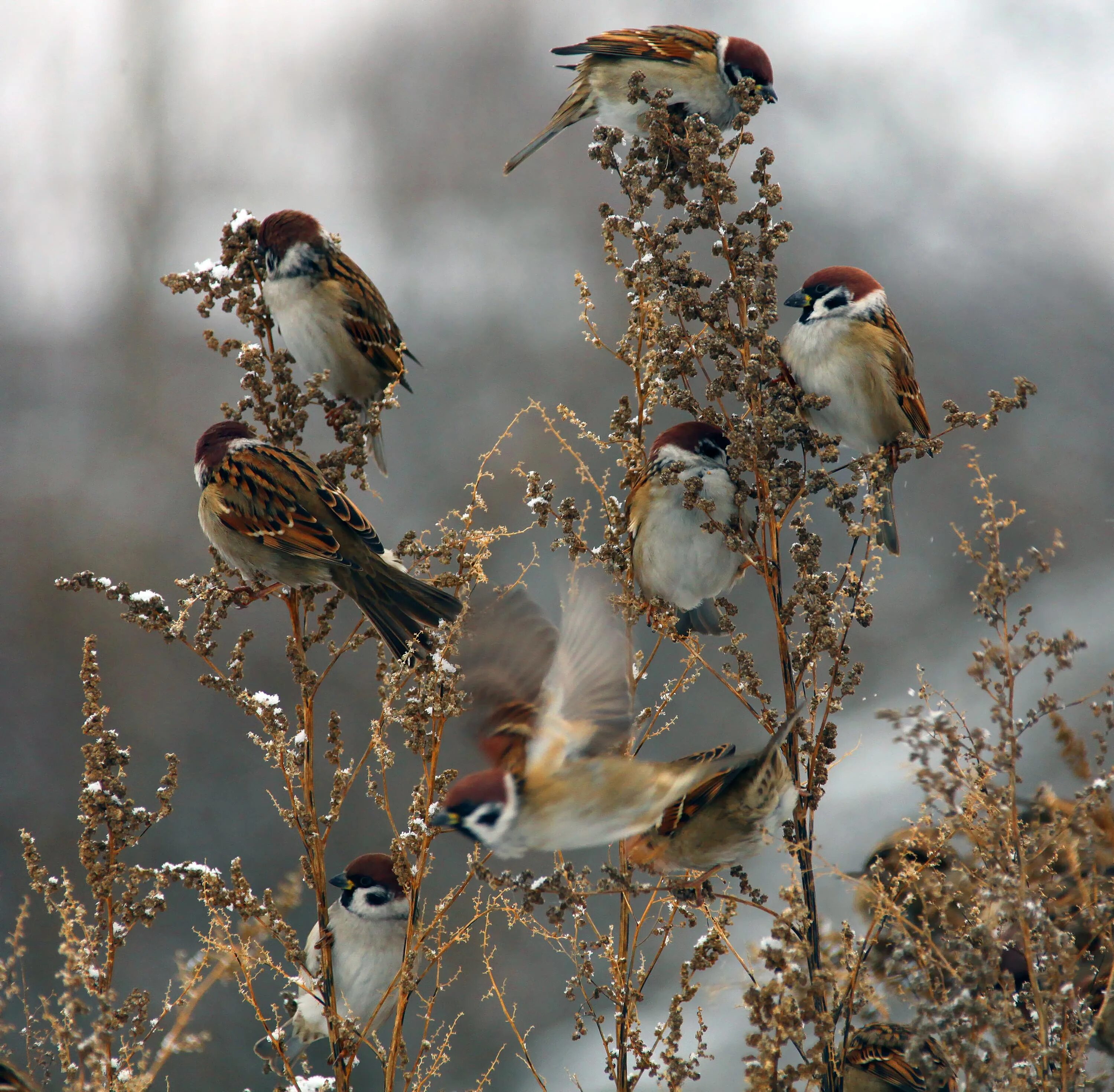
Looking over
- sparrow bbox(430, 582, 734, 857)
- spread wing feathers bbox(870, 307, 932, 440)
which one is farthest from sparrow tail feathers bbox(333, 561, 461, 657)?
spread wing feathers bbox(870, 307, 932, 440)

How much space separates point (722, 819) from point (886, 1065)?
1.58 feet

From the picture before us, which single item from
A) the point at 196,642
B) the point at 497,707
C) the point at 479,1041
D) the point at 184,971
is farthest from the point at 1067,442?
the point at 184,971

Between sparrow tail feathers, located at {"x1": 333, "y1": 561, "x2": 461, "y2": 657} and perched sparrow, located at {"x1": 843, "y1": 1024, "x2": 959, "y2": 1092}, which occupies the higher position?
sparrow tail feathers, located at {"x1": 333, "y1": 561, "x2": 461, "y2": 657}

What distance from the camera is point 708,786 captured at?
5.35ft

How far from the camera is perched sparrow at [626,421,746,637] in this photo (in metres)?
1.77

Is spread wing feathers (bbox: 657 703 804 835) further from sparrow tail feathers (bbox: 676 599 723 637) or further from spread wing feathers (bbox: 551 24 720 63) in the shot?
spread wing feathers (bbox: 551 24 720 63)

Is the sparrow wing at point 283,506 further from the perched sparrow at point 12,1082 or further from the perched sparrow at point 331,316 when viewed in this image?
the perched sparrow at point 12,1082

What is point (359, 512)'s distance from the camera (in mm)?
2051

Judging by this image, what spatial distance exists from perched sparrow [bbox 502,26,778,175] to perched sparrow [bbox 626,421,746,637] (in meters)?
0.58

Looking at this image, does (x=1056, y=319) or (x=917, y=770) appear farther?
(x=1056, y=319)

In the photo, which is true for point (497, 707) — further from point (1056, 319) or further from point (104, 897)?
point (1056, 319)

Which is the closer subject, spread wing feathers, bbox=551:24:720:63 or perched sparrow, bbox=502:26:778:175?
perched sparrow, bbox=502:26:778:175

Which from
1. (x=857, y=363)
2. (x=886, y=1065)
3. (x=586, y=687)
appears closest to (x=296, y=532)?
(x=586, y=687)

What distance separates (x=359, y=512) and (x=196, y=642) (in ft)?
1.55
